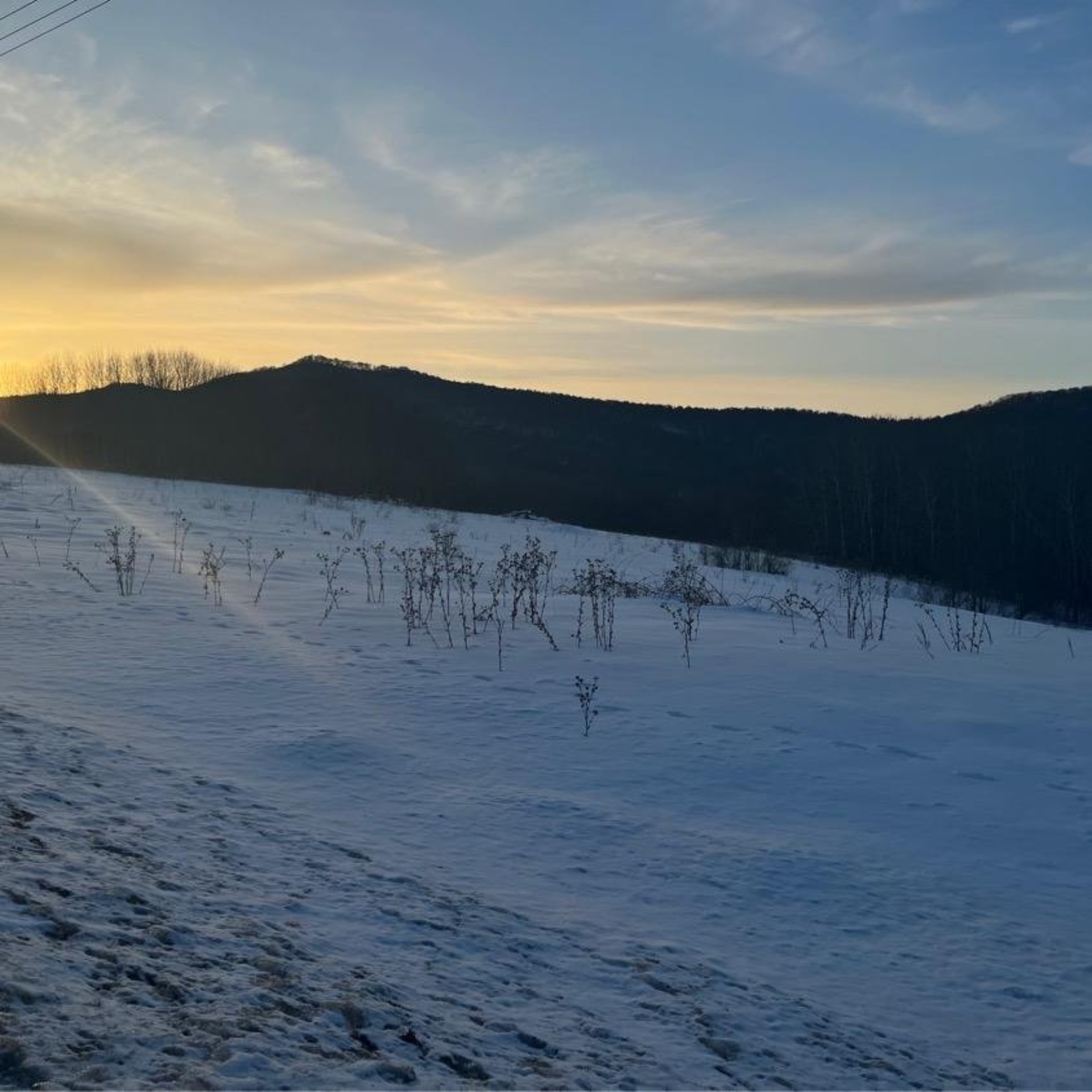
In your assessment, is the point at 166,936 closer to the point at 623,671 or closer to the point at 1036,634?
the point at 623,671

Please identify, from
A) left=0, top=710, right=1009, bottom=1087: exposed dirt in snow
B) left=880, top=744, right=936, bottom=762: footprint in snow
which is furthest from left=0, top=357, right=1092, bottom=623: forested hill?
left=0, top=710, right=1009, bottom=1087: exposed dirt in snow

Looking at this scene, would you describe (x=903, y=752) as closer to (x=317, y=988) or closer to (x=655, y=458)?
(x=317, y=988)

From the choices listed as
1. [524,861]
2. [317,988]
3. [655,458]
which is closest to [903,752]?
[524,861]

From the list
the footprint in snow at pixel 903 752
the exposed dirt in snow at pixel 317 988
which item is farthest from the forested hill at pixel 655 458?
the exposed dirt in snow at pixel 317 988

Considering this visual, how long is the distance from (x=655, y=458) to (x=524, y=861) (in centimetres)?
7023

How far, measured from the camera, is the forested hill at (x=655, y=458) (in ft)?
163

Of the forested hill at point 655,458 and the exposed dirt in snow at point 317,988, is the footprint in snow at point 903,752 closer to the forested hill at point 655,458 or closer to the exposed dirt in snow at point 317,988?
the exposed dirt in snow at point 317,988

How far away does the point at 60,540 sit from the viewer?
1147 centimetres

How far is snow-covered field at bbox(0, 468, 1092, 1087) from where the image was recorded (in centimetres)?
239

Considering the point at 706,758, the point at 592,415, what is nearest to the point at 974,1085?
the point at 706,758

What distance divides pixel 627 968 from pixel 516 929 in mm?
374

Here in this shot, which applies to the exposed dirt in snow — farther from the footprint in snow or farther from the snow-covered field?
the footprint in snow

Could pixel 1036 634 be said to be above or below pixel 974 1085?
above

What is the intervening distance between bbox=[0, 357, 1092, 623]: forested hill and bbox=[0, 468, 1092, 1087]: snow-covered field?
35.0 metres
